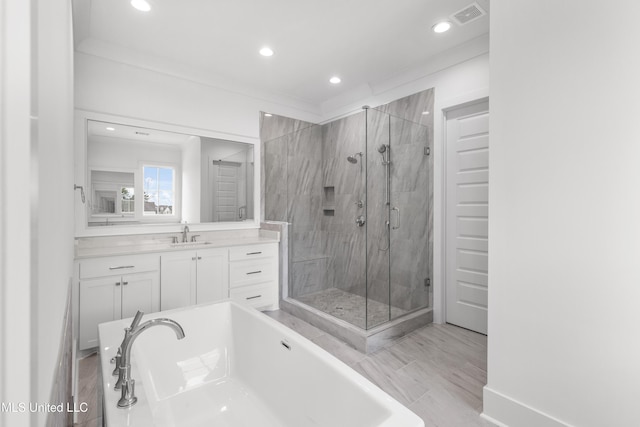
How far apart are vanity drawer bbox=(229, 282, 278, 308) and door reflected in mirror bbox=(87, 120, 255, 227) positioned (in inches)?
35.1

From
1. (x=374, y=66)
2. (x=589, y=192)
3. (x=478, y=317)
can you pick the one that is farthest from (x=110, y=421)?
(x=374, y=66)

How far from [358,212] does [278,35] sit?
1900 millimetres

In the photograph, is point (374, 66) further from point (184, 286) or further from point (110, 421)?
point (110, 421)

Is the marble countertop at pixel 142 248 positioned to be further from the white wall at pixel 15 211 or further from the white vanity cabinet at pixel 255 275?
the white wall at pixel 15 211

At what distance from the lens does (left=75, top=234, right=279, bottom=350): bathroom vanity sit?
2.47 m

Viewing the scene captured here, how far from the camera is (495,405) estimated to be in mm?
1779

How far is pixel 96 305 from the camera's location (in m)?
2.49

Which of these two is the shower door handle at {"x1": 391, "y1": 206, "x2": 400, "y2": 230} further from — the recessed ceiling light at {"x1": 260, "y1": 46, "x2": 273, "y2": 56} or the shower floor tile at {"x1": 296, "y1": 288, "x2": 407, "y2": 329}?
the recessed ceiling light at {"x1": 260, "y1": 46, "x2": 273, "y2": 56}

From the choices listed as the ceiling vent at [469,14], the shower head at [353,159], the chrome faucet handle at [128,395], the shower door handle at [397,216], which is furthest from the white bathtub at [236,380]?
the ceiling vent at [469,14]

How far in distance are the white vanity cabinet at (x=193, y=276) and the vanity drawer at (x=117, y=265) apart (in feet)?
0.32

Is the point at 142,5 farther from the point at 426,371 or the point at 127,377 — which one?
the point at 426,371

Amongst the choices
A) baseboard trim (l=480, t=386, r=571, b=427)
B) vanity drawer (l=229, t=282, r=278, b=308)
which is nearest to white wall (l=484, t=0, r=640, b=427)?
baseboard trim (l=480, t=386, r=571, b=427)

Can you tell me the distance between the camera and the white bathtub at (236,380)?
1.30m

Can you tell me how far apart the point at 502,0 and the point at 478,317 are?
8.51ft
